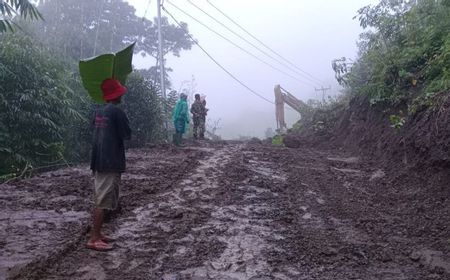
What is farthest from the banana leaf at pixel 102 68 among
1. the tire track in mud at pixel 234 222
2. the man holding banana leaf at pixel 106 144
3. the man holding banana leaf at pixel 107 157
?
the tire track in mud at pixel 234 222

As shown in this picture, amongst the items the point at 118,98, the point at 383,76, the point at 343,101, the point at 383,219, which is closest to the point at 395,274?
the point at 383,219

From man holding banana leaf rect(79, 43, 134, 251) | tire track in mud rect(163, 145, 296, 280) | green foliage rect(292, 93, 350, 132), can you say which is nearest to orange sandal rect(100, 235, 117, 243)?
man holding banana leaf rect(79, 43, 134, 251)

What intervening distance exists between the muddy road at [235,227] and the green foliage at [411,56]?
2004 millimetres

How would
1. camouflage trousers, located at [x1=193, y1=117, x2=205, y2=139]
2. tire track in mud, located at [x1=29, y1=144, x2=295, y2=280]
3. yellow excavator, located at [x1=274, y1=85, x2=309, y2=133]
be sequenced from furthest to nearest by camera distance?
yellow excavator, located at [x1=274, y1=85, x2=309, y2=133] < camouflage trousers, located at [x1=193, y1=117, x2=205, y2=139] < tire track in mud, located at [x1=29, y1=144, x2=295, y2=280]

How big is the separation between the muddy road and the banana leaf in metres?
1.57

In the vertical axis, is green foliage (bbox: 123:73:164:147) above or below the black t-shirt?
above

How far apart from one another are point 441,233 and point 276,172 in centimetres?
416

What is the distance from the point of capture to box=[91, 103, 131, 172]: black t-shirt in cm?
443

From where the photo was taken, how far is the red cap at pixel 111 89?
4.56 meters

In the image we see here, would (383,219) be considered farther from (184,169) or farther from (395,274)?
(184,169)

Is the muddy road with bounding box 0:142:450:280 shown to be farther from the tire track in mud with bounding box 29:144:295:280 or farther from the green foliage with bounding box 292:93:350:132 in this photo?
the green foliage with bounding box 292:93:350:132

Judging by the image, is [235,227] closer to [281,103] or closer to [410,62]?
[410,62]

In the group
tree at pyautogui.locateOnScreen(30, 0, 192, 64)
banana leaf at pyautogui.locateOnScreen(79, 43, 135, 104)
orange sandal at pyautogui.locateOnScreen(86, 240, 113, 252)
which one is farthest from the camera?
tree at pyautogui.locateOnScreen(30, 0, 192, 64)

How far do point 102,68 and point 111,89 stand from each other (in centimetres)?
23
